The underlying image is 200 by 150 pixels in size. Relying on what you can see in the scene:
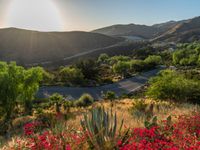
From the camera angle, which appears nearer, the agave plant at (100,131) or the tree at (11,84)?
the agave plant at (100,131)

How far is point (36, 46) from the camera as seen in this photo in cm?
14900

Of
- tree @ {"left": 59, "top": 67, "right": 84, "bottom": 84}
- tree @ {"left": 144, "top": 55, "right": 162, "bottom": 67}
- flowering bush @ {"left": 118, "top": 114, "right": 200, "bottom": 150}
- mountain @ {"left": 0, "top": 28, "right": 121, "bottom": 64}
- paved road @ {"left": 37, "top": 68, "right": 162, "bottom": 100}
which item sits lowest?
paved road @ {"left": 37, "top": 68, "right": 162, "bottom": 100}

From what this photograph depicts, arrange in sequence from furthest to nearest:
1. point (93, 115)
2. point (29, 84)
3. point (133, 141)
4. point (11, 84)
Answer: point (29, 84) < point (11, 84) < point (93, 115) < point (133, 141)

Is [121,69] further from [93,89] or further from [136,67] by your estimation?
[93,89]

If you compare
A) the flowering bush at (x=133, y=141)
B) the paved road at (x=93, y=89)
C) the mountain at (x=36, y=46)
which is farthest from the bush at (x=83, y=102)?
the mountain at (x=36, y=46)

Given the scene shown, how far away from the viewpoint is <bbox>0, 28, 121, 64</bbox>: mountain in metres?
136

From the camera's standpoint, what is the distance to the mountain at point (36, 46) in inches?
5344

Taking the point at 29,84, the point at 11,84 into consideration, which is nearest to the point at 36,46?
the point at 29,84

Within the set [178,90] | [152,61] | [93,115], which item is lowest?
[178,90]

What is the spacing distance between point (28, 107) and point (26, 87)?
329 cm

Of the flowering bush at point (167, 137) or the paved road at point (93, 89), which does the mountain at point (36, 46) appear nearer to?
the paved road at point (93, 89)

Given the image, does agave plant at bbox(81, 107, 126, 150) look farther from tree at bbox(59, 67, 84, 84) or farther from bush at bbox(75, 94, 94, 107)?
tree at bbox(59, 67, 84, 84)

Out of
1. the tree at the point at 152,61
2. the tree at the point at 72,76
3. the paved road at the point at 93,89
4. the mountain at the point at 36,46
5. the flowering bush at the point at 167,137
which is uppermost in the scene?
the mountain at the point at 36,46

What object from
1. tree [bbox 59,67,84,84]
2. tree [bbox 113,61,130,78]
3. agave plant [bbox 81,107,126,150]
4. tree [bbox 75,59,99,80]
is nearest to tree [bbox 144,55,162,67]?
tree [bbox 113,61,130,78]
